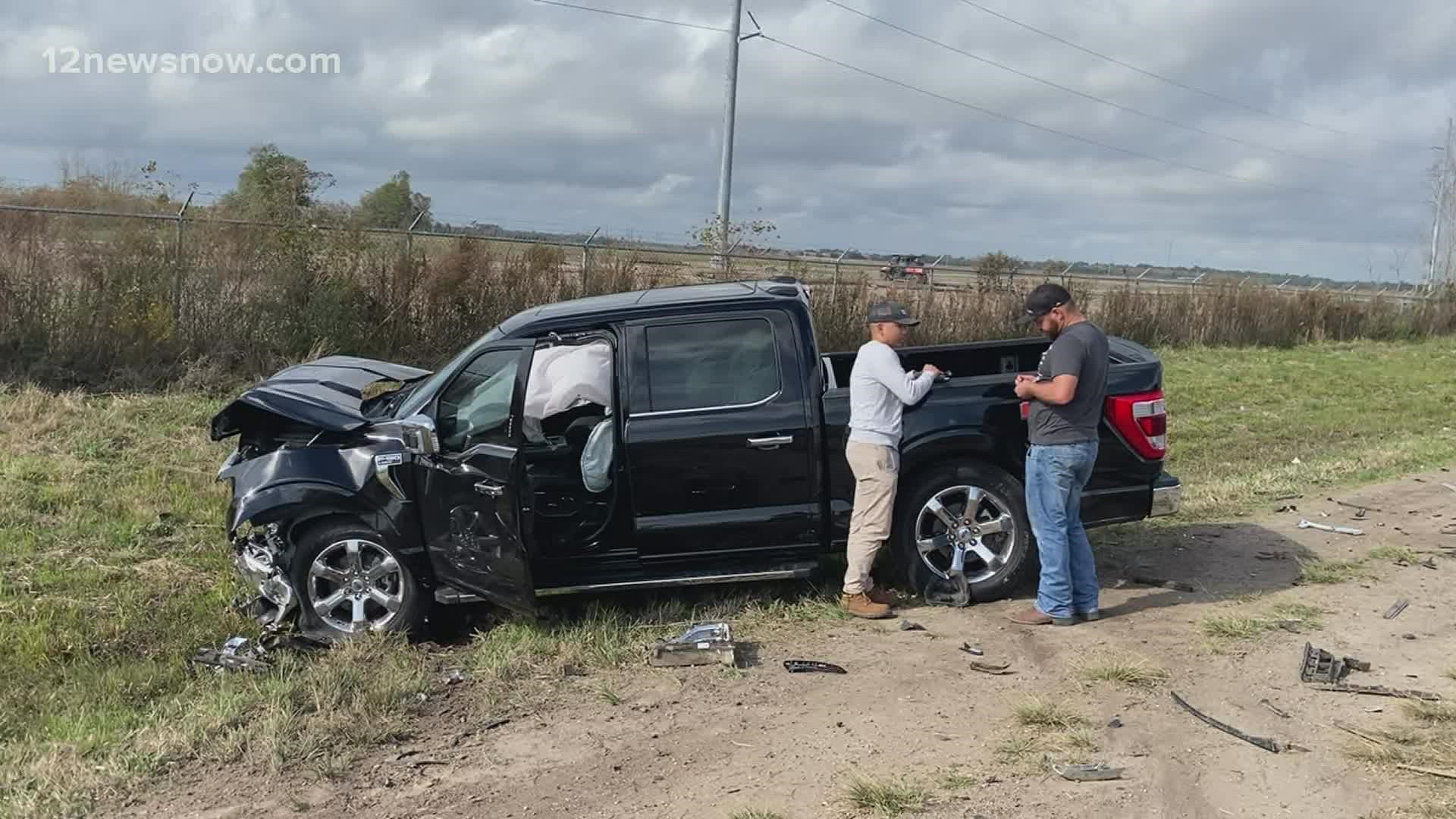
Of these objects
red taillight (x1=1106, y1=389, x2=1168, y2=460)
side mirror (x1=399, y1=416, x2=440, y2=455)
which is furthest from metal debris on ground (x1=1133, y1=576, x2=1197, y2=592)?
side mirror (x1=399, y1=416, x2=440, y2=455)

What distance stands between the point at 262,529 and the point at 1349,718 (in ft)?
18.7

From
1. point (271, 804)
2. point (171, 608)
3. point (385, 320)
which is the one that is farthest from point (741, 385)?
point (385, 320)

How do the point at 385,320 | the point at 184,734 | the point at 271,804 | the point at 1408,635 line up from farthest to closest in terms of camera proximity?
the point at 385,320, the point at 1408,635, the point at 184,734, the point at 271,804

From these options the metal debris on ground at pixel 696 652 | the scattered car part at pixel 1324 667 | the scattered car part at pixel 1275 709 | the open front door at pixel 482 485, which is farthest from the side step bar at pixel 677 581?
the scattered car part at pixel 1324 667

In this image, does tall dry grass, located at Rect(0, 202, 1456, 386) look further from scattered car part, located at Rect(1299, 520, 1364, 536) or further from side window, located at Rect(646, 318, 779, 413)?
scattered car part, located at Rect(1299, 520, 1364, 536)

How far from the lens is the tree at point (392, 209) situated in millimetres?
15297

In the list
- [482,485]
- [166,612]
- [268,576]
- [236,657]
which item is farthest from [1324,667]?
[166,612]

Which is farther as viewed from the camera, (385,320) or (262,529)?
(385,320)

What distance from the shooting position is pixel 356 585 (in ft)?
19.5

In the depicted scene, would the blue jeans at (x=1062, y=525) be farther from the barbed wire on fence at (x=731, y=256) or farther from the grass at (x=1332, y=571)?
the barbed wire on fence at (x=731, y=256)

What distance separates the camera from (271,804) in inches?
164

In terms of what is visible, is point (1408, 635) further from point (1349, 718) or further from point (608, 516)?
point (608, 516)

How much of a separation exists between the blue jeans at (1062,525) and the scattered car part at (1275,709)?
3.95 feet

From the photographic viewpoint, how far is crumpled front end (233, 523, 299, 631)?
6008 mm
